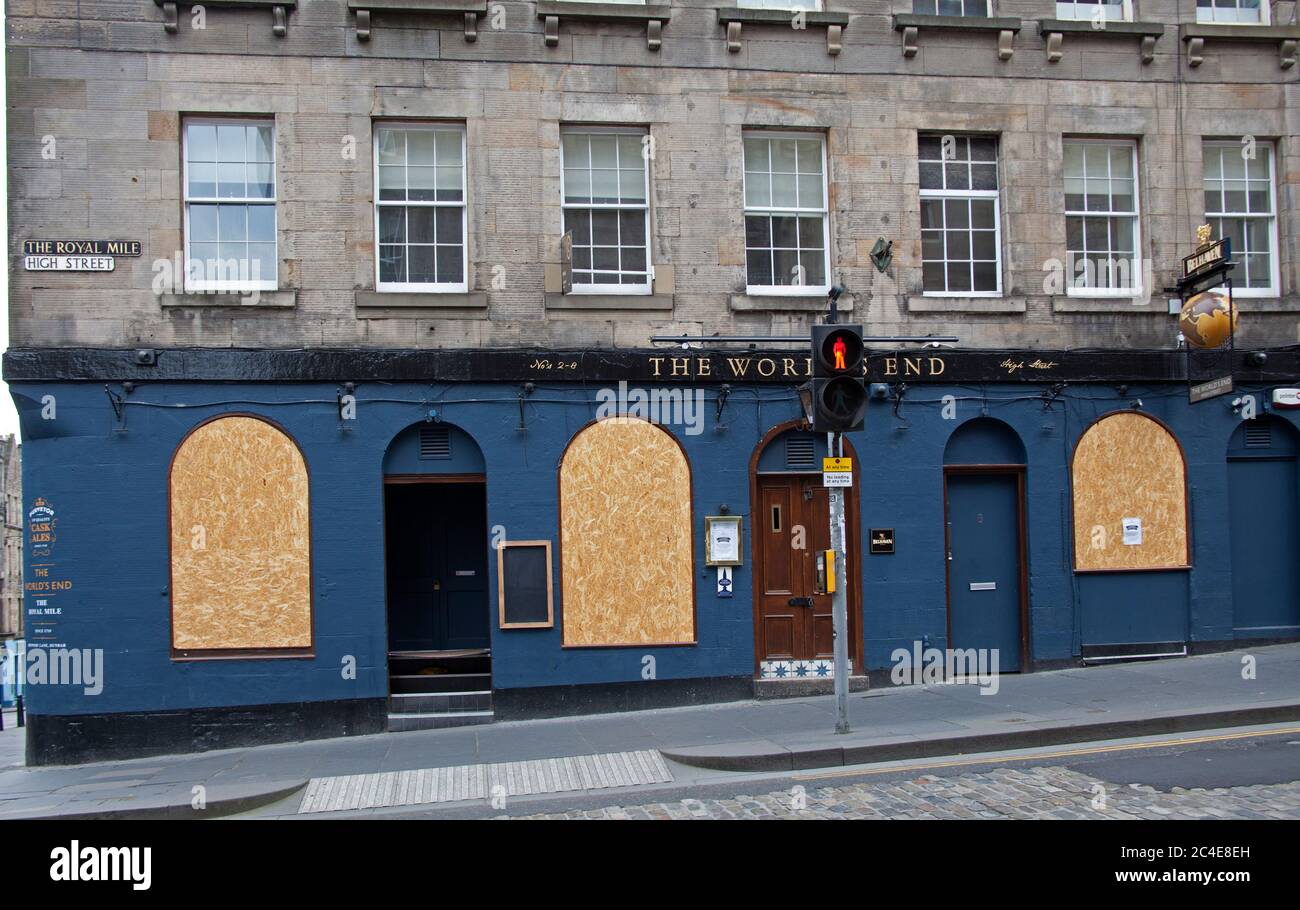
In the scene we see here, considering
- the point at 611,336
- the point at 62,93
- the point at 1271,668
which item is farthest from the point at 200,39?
the point at 1271,668

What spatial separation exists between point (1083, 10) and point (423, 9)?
8.42 meters

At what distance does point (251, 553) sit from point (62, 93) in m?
5.56

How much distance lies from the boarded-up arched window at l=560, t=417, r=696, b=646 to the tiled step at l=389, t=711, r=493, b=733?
4.25 feet

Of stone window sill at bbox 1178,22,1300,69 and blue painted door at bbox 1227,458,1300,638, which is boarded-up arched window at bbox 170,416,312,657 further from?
stone window sill at bbox 1178,22,1300,69

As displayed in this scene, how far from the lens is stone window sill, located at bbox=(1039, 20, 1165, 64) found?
1391cm

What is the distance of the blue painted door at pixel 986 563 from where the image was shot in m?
13.8

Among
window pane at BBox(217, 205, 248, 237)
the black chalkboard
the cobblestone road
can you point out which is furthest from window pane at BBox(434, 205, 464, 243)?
the cobblestone road

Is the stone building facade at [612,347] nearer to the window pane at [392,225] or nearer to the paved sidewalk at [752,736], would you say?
the window pane at [392,225]

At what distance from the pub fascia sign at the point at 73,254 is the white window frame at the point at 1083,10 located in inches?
464

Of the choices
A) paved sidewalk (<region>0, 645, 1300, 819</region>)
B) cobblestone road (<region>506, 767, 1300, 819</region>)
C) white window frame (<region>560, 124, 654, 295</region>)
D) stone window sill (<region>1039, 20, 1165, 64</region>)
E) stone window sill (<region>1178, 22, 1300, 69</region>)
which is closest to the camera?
cobblestone road (<region>506, 767, 1300, 819</region>)

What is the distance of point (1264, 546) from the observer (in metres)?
14.4

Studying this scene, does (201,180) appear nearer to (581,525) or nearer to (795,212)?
(581,525)

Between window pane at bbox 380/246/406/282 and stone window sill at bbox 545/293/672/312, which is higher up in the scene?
window pane at bbox 380/246/406/282

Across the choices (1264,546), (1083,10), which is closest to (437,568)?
(1264,546)
